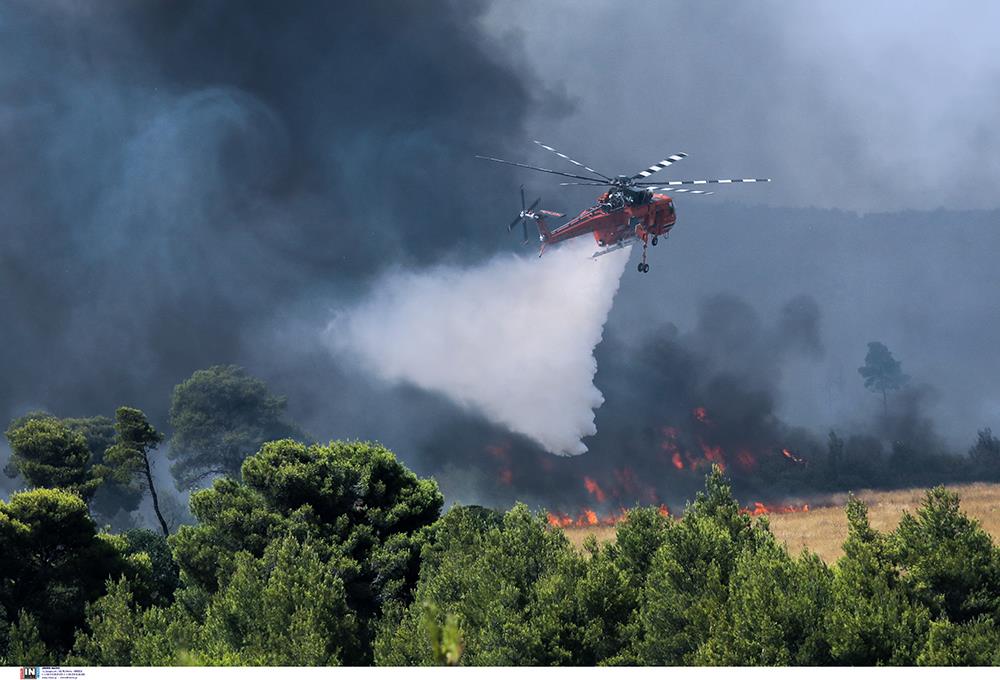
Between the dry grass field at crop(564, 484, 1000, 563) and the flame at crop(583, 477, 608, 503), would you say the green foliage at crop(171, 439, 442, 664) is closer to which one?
the dry grass field at crop(564, 484, 1000, 563)

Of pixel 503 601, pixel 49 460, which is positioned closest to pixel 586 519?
pixel 49 460

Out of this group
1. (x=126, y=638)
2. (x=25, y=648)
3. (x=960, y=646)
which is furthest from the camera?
(x=25, y=648)

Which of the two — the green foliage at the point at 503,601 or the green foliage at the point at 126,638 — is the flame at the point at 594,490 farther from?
the green foliage at the point at 126,638

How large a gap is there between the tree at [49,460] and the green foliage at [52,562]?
1471 inches

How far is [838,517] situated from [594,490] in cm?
4481

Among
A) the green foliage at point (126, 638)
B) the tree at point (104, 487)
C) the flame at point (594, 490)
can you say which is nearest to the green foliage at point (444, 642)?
the green foliage at point (126, 638)

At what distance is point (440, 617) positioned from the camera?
62562mm

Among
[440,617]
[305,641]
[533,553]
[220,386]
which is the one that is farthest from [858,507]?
[220,386]

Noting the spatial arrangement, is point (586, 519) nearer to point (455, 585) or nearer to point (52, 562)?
point (52, 562)

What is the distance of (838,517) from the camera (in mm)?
140750

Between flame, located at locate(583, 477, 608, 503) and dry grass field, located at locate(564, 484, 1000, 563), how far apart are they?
13339 millimetres
